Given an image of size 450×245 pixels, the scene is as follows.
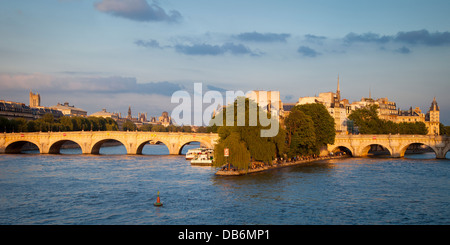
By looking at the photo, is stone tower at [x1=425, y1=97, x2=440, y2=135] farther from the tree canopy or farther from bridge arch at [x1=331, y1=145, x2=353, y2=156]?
the tree canopy

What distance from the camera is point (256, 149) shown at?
47812mm

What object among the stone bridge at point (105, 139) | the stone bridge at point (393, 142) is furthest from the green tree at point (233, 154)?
the stone bridge at point (393, 142)

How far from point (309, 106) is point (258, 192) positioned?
42446mm

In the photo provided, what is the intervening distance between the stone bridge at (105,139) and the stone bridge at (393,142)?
902 inches

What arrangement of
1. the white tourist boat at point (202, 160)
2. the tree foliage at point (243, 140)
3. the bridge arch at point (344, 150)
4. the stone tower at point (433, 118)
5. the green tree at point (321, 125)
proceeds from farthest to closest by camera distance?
1. the stone tower at point (433, 118)
2. the bridge arch at point (344, 150)
3. the green tree at point (321, 125)
4. the white tourist boat at point (202, 160)
5. the tree foliage at point (243, 140)

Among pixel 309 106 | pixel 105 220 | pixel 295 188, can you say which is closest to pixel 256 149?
pixel 295 188

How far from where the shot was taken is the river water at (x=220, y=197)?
88.3 feet

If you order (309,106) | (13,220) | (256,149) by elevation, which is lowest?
(13,220)

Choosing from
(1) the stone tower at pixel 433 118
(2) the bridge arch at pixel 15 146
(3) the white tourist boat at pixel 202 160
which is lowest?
(3) the white tourist boat at pixel 202 160

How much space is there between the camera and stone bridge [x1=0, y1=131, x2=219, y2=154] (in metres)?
76.4

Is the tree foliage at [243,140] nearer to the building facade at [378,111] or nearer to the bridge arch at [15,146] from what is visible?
the bridge arch at [15,146]

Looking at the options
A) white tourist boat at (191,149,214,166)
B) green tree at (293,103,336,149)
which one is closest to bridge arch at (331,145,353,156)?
green tree at (293,103,336,149)

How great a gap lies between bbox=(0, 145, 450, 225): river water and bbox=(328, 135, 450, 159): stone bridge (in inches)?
827
